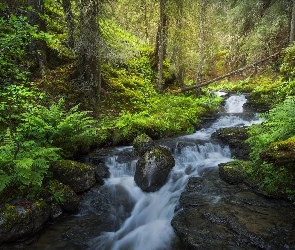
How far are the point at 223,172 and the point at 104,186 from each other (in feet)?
11.6

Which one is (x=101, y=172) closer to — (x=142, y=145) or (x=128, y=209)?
(x=128, y=209)

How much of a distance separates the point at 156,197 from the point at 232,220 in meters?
2.54

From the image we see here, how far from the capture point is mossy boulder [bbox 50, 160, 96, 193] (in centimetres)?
730

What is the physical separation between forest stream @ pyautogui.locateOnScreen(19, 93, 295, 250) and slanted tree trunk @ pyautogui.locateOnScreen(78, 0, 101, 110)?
3.17 metres

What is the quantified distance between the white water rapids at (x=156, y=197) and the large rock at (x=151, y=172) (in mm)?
173

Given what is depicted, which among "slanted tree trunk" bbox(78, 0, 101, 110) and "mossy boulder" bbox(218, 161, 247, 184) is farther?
"slanted tree trunk" bbox(78, 0, 101, 110)

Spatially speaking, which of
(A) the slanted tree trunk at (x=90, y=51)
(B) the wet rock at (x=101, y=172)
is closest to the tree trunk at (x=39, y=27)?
(A) the slanted tree trunk at (x=90, y=51)

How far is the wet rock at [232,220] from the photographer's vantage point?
515 centimetres

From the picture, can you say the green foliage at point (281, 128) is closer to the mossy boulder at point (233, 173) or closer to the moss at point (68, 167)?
the mossy boulder at point (233, 173)

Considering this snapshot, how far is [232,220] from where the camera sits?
19.1 ft

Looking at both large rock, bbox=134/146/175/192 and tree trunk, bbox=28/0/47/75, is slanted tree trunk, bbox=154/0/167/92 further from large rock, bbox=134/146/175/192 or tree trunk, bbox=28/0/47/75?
large rock, bbox=134/146/175/192

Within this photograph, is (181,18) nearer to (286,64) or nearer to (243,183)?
(286,64)

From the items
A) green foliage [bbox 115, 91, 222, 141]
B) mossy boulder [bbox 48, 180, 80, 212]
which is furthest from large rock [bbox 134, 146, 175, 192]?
green foliage [bbox 115, 91, 222, 141]

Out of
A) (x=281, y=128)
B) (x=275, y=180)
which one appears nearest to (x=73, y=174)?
(x=275, y=180)
